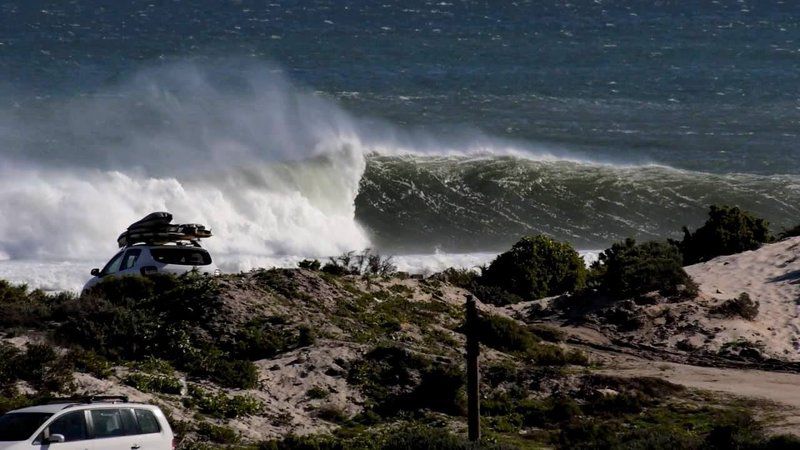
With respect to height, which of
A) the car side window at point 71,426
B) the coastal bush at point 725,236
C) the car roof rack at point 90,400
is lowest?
the car side window at point 71,426

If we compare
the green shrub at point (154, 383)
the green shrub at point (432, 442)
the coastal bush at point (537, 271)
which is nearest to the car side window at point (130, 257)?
the green shrub at point (154, 383)

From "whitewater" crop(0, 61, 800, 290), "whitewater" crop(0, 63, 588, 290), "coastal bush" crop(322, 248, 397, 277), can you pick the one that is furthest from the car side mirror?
"whitewater" crop(0, 63, 588, 290)

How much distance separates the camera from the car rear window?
28.4 metres

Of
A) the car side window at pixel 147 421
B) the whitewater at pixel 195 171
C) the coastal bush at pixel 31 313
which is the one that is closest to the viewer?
the car side window at pixel 147 421

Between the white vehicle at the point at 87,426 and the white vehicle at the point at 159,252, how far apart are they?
935 cm

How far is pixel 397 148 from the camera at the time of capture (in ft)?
203

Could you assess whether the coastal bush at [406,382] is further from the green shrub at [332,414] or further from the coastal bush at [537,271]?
the coastal bush at [537,271]

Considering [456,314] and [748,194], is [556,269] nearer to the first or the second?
[456,314]

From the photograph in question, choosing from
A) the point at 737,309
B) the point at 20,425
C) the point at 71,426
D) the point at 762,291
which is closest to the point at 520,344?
the point at 737,309

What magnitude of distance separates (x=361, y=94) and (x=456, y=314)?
43.9 meters

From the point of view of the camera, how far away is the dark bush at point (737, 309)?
107ft

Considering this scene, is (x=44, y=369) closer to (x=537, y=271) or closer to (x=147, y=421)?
(x=147, y=421)

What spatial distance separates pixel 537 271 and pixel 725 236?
201 inches

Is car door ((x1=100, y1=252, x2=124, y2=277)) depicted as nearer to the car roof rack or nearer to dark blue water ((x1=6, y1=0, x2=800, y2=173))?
the car roof rack
